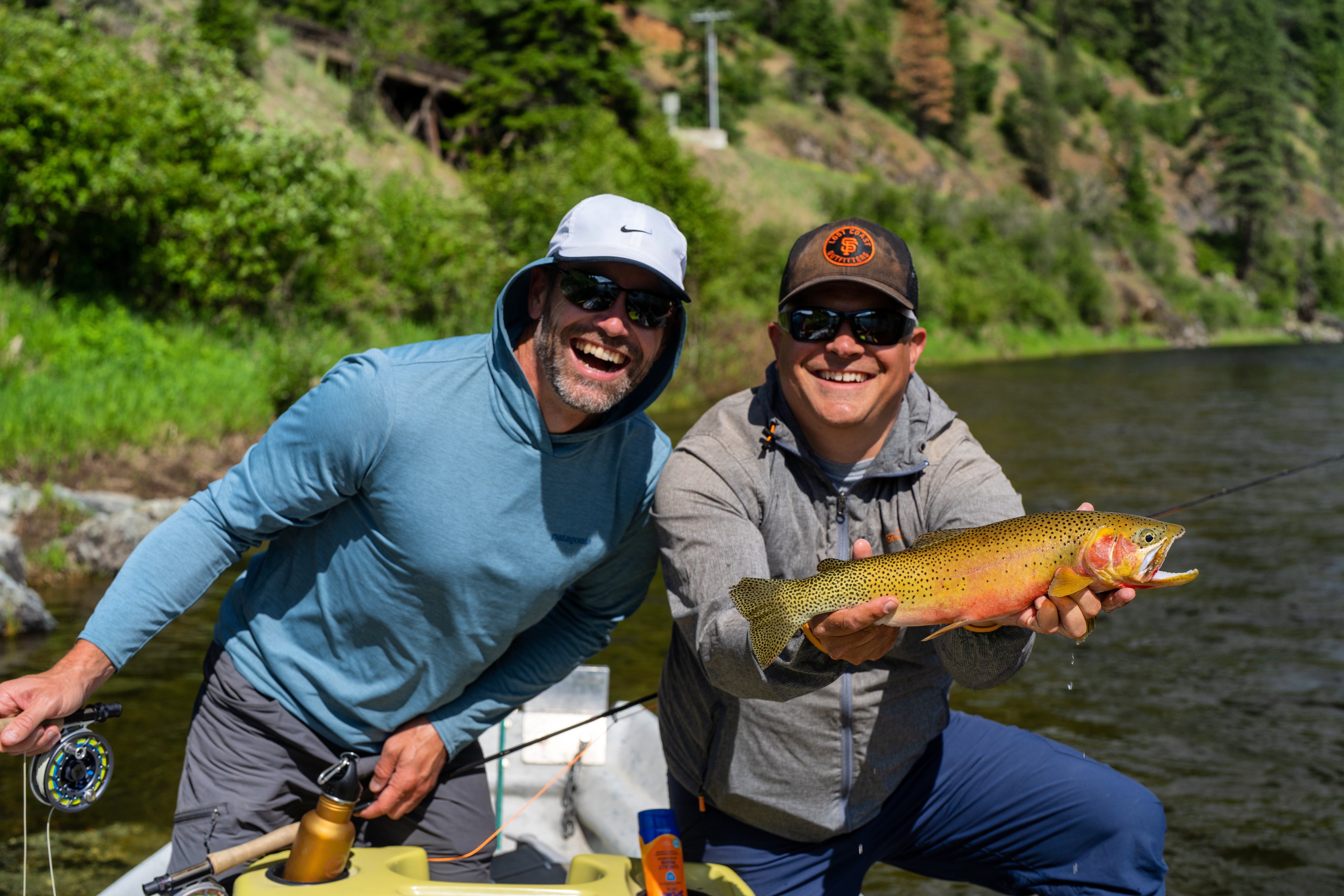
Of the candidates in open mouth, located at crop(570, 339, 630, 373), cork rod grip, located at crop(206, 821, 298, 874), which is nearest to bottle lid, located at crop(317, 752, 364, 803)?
cork rod grip, located at crop(206, 821, 298, 874)

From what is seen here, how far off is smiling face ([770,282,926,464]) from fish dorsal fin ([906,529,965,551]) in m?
0.41

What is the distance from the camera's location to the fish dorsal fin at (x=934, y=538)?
264cm

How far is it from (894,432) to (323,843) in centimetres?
193

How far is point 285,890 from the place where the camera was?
9.20ft

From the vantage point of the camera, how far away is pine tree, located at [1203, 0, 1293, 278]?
8431 centimetres

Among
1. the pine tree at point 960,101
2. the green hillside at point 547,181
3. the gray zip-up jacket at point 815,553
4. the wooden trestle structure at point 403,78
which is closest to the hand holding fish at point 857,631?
the gray zip-up jacket at point 815,553

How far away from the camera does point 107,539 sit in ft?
32.6

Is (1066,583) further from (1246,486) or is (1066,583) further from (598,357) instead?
(1246,486)

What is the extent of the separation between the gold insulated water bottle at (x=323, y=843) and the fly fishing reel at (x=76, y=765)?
0.56m

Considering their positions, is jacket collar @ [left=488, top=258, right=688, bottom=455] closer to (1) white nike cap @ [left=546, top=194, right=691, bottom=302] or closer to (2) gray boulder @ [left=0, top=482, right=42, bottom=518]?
(1) white nike cap @ [left=546, top=194, right=691, bottom=302]

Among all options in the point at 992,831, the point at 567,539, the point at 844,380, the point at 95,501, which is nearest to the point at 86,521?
the point at 95,501

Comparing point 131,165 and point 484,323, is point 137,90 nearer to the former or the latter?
point 131,165

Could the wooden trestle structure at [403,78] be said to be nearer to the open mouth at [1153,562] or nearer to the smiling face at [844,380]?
the smiling face at [844,380]

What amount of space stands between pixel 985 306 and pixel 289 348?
37162 mm
